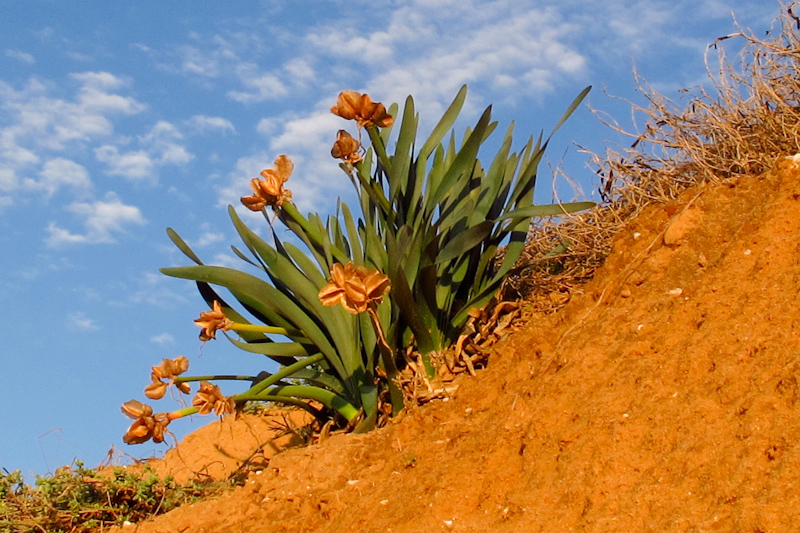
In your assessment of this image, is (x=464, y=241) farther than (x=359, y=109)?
No

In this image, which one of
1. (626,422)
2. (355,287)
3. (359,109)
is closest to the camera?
(626,422)

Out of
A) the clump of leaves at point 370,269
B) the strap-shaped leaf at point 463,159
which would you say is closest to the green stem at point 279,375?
the clump of leaves at point 370,269

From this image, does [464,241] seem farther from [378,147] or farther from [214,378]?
[214,378]

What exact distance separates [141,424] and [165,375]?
234mm

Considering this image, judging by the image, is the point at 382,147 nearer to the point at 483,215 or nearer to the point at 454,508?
the point at 483,215

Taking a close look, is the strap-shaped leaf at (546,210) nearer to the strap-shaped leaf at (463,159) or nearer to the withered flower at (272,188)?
the strap-shaped leaf at (463,159)

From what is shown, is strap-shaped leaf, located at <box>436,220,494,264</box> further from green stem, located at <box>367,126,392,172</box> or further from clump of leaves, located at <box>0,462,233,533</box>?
clump of leaves, located at <box>0,462,233,533</box>

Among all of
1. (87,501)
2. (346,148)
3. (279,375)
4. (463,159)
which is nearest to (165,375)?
(279,375)

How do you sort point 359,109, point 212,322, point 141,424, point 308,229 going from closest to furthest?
point 141,424, point 212,322, point 359,109, point 308,229

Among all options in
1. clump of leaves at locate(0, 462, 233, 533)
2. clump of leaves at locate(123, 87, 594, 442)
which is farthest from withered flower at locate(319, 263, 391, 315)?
clump of leaves at locate(0, 462, 233, 533)

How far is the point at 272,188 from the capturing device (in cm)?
421

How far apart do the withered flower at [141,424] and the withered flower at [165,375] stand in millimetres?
87

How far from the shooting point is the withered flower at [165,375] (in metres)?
3.92

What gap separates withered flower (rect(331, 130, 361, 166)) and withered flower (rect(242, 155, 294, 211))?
0.74 ft
